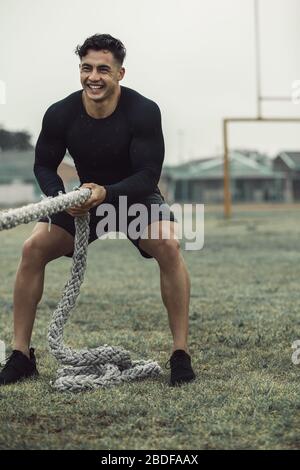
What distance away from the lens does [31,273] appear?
3439 mm

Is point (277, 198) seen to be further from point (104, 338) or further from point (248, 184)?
point (104, 338)

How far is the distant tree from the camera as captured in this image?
55.9m

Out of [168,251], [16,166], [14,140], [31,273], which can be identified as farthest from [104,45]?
[14,140]

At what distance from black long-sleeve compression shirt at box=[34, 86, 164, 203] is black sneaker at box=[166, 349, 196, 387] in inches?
24.8

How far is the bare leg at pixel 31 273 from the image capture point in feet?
11.2

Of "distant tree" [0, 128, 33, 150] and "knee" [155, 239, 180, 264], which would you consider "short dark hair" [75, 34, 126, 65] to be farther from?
"distant tree" [0, 128, 33, 150]

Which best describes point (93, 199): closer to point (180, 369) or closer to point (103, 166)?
point (103, 166)

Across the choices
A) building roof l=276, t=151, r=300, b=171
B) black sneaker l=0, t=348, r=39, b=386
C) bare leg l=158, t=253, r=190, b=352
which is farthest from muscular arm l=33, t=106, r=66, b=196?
building roof l=276, t=151, r=300, b=171

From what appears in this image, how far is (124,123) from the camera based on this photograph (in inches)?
133

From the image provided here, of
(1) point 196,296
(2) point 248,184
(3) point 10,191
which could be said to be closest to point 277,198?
(2) point 248,184

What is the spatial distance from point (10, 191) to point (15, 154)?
6702 millimetres

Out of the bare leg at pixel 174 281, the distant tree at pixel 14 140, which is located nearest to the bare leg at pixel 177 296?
the bare leg at pixel 174 281

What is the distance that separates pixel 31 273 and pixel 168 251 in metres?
0.56
